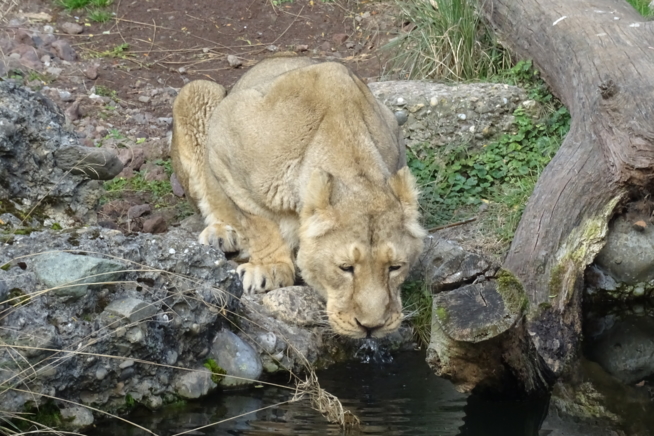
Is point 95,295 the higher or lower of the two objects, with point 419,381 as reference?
higher

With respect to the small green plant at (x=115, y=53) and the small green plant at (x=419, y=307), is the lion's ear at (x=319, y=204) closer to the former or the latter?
the small green plant at (x=419, y=307)

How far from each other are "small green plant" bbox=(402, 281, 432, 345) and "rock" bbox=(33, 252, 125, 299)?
2061 millimetres

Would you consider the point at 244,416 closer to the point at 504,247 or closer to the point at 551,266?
the point at 551,266

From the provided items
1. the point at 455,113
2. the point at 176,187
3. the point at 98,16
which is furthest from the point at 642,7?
the point at 98,16

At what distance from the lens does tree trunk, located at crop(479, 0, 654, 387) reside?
488 cm

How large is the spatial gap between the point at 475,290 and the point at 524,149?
3.69m

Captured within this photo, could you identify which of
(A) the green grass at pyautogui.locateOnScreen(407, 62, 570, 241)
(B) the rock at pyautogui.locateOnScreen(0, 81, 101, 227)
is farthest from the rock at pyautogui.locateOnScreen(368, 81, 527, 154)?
(B) the rock at pyautogui.locateOnScreen(0, 81, 101, 227)

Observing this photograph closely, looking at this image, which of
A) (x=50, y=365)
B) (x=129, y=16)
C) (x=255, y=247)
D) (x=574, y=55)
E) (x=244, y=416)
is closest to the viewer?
(x=50, y=365)

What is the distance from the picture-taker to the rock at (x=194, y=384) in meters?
4.67

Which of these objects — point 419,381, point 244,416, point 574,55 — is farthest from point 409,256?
point 574,55

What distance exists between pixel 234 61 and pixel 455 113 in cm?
A: 293

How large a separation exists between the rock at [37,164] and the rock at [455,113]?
10.1 ft

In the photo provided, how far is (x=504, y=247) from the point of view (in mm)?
6605

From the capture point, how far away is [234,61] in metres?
9.85
